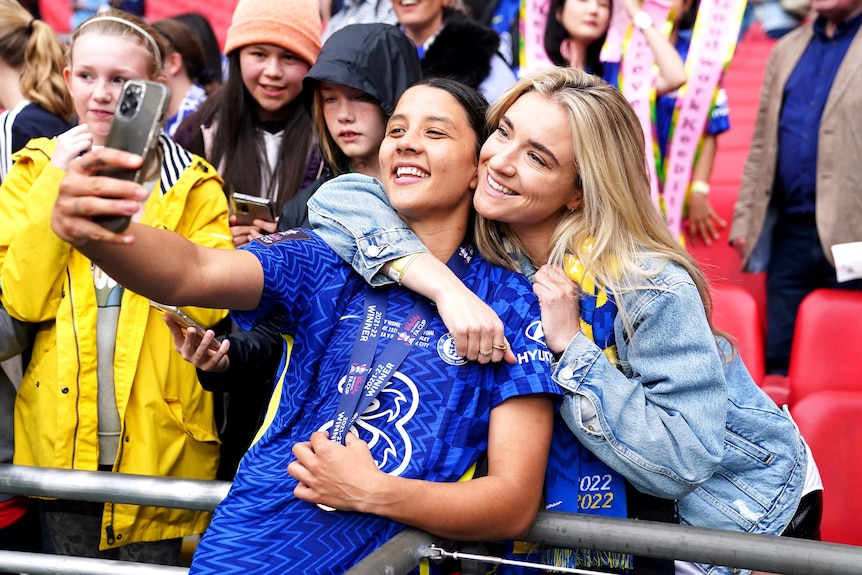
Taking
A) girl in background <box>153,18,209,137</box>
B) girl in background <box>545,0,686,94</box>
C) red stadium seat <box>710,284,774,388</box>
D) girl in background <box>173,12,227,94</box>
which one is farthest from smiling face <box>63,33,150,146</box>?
girl in background <box>173,12,227,94</box>

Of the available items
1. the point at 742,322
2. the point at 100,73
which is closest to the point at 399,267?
the point at 100,73

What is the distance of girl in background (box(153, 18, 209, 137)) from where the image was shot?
4789 mm

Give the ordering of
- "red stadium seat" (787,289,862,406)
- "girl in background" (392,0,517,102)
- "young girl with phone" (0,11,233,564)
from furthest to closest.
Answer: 1. "girl in background" (392,0,517,102)
2. "red stadium seat" (787,289,862,406)
3. "young girl with phone" (0,11,233,564)

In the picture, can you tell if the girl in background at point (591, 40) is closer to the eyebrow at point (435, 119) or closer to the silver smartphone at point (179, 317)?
the eyebrow at point (435, 119)

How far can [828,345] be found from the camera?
379cm

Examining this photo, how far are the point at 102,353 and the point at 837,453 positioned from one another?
2.31 metres

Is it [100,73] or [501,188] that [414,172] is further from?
[100,73]

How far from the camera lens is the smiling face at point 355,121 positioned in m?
3.19

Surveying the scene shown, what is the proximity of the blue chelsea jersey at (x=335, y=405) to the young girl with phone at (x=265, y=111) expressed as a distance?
1196 millimetres

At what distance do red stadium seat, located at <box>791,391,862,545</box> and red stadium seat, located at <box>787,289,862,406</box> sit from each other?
549 mm

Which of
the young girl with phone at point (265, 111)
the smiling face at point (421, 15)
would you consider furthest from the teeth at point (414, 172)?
the smiling face at point (421, 15)

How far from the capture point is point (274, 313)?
7.09 ft

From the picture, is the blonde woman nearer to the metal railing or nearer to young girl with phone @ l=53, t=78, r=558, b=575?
young girl with phone @ l=53, t=78, r=558, b=575

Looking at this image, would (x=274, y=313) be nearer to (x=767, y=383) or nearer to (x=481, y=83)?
(x=481, y=83)
